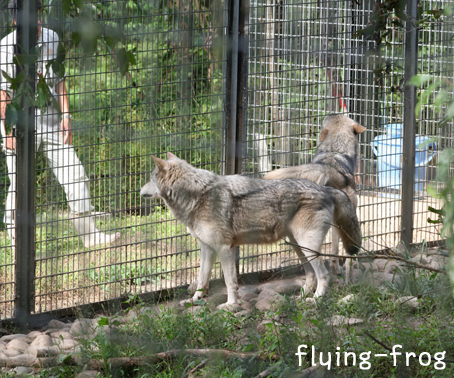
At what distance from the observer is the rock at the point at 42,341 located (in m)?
3.50

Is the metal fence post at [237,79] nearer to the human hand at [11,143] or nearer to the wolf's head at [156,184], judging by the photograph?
the wolf's head at [156,184]

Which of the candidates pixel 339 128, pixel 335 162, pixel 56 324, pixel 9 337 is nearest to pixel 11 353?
pixel 9 337

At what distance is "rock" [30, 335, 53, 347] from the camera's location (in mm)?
3496

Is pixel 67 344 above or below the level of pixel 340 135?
below

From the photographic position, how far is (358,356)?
9.80ft

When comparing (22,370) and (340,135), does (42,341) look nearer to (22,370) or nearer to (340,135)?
(22,370)

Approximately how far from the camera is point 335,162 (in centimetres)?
496

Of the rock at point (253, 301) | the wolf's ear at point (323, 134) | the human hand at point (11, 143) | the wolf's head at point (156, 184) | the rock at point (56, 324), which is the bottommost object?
the rock at point (56, 324)

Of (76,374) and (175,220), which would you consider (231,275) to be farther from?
(76,374)

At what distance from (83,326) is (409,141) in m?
3.89

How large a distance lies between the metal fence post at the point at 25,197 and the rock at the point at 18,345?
1.82ft

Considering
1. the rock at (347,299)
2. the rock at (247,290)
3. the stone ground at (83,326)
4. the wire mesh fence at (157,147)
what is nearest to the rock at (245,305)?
the stone ground at (83,326)

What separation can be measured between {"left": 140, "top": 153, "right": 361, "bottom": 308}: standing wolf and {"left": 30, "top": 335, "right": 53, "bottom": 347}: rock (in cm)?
139

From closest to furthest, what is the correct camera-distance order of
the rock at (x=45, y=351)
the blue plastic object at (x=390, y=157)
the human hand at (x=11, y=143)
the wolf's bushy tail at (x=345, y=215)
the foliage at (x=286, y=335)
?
the foliage at (x=286, y=335) → the rock at (x=45, y=351) → the human hand at (x=11, y=143) → the wolf's bushy tail at (x=345, y=215) → the blue plastic object at (x=390, y=157)
